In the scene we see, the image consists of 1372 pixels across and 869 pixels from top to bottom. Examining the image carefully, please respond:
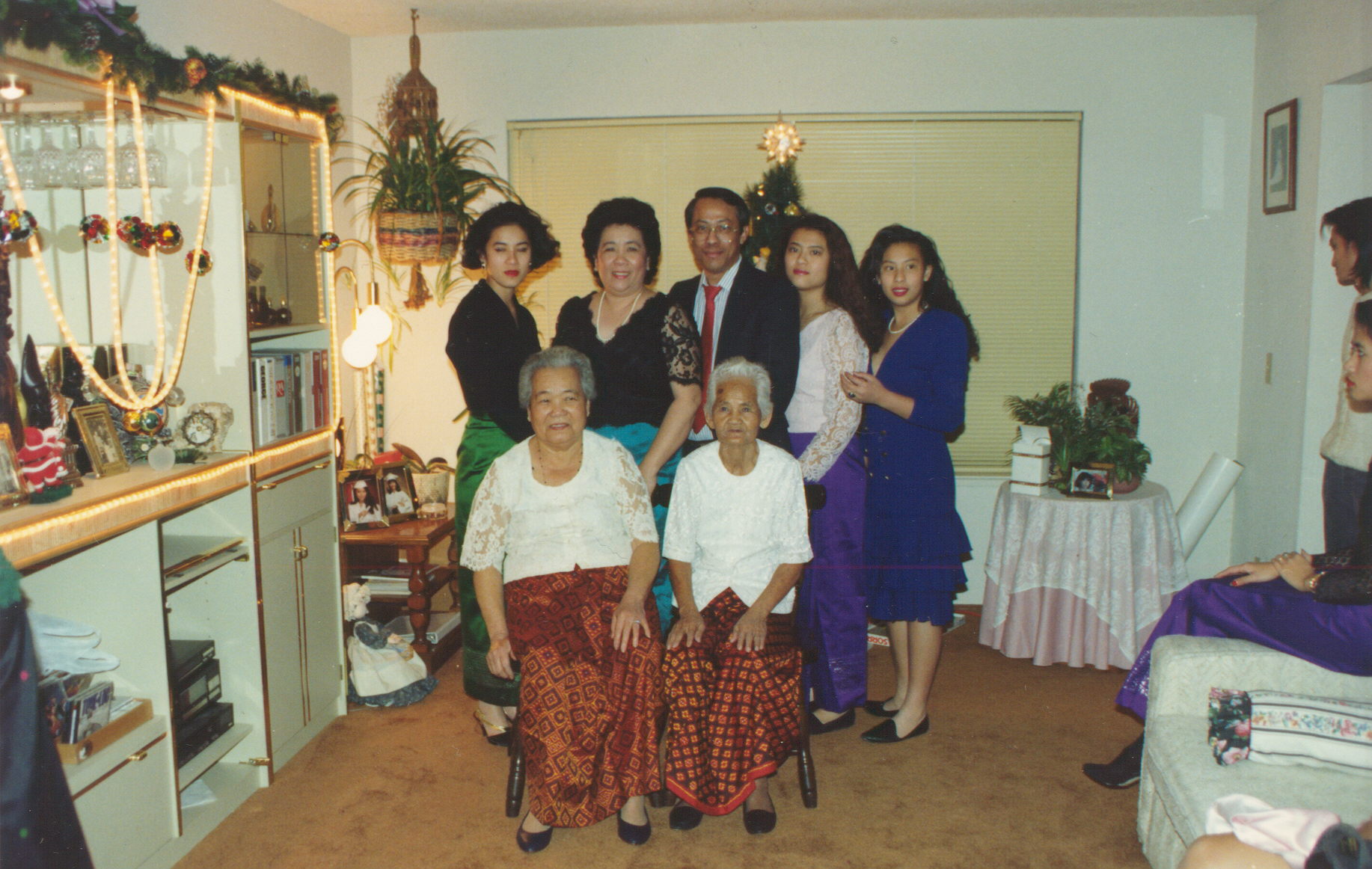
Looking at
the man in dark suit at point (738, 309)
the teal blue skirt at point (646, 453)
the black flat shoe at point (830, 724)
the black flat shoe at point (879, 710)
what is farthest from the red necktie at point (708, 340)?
the black flat shoe at point (879, 710)

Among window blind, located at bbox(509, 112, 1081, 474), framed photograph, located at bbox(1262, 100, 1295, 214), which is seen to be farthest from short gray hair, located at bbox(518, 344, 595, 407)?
framed photograph, located at bbox(1262, 100, 1295, 214)

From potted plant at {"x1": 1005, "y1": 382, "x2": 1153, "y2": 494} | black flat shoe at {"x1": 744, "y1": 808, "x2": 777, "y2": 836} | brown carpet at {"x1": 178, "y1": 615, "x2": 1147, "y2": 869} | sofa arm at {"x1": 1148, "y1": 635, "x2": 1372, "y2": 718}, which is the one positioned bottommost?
brown carpet at {"x1": 178, "y1": 615, "x2": 1147, "y2": 869}

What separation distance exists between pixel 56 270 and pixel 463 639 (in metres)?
1.59

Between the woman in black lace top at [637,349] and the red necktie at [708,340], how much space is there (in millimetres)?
78

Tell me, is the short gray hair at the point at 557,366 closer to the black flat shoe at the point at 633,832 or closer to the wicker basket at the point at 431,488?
the black flat shoe at the point at 633,832

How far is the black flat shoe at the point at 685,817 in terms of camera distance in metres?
2.76

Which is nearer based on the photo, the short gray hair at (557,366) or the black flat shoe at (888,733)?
the short gray hair at (557,366)

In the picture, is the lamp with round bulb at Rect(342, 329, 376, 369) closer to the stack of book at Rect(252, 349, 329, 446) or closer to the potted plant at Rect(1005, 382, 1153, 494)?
the stack of book at Rect(252, 349, 329, 446)

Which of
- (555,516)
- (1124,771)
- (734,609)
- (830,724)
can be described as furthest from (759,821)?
(1124,771)

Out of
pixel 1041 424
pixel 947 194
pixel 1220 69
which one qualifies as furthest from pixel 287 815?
pixel 1220 69

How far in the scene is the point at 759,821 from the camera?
2.73 metres

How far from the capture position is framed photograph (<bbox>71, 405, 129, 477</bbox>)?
97.7 inches

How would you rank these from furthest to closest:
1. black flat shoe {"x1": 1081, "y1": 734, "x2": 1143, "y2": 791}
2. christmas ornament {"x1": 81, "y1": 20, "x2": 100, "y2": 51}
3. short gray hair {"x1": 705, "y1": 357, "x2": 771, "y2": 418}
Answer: black flat shoe {"x1": 1081, "y1": 734, "x2": 1143, "y2": 791}, short gray hair {"x1": 705, "y1": 357, "x2": 771, "y2": 418}, christmas ornament {"x1": 81, "y1": 20, "x2": 100, "y2": 51}

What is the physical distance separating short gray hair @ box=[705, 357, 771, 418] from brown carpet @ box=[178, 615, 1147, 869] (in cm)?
118
